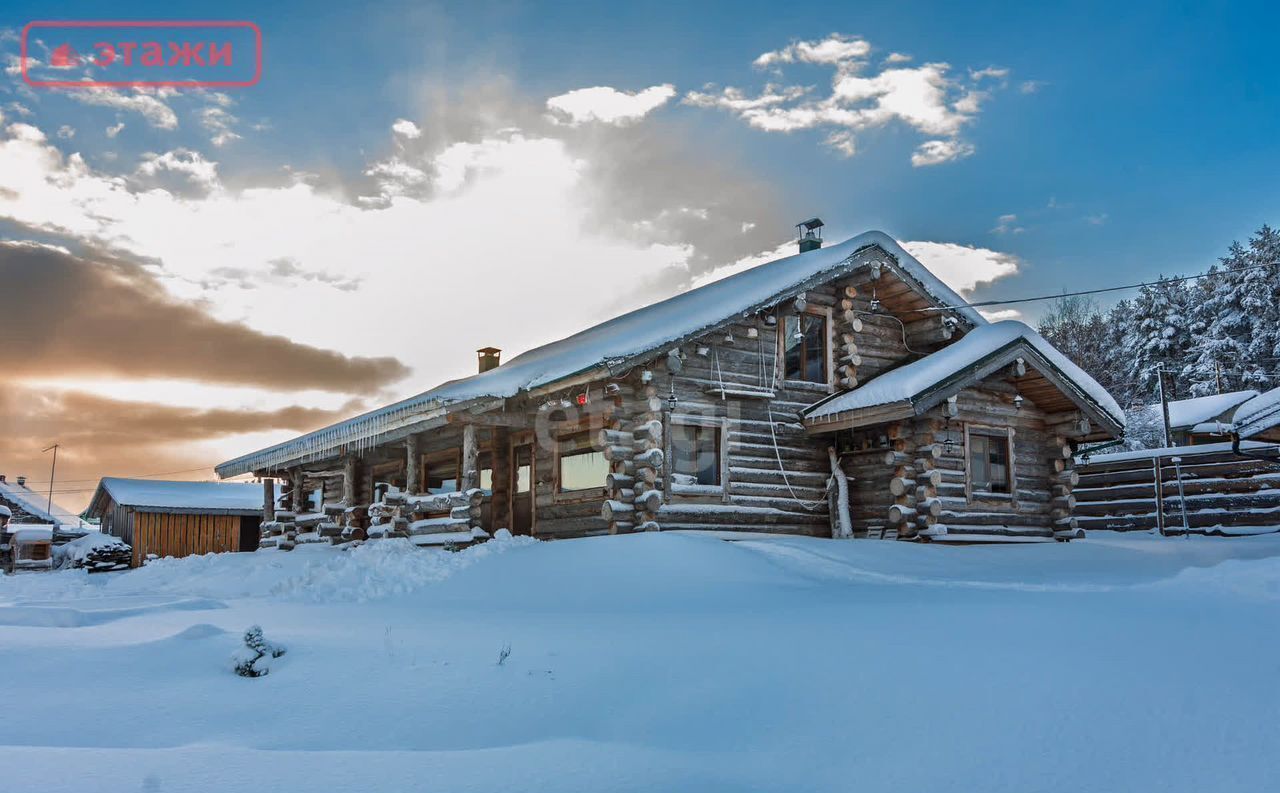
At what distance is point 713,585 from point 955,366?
7599mm

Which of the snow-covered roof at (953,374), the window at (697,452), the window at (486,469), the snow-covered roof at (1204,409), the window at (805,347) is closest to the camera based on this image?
the snow-covered roof at (953,374)

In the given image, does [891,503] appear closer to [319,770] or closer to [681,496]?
[681,496]

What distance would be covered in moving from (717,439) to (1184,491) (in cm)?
1283

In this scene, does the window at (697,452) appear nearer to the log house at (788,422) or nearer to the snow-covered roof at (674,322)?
the log house at (788,422)

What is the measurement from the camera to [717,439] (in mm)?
16266

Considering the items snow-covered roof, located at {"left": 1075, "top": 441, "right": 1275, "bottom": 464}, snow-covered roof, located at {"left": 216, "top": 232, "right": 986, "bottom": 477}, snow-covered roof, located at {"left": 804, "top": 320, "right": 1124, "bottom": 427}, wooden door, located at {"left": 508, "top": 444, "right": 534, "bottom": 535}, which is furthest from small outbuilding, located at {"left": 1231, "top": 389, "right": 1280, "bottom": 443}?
wooden door, located at {"left": 508, "top": 444, "right": 534, "bottom": 535}

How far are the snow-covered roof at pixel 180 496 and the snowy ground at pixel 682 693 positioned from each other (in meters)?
29.0

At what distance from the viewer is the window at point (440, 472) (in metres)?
21.9

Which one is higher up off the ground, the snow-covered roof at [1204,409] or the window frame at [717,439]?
the snow-covered roof at [1204,409]

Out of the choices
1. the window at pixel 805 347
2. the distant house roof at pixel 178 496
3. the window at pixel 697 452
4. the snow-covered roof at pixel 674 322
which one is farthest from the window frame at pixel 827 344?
the distant house roof at pixel 178 496

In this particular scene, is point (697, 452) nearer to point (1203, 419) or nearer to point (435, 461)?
point (435, 461)

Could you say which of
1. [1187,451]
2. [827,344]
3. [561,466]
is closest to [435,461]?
[561,466]

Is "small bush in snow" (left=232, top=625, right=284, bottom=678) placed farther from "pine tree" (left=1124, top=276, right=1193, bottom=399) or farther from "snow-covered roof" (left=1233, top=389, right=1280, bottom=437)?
"pine tree" (left=1124, top=276, right=1193, bottom=399)

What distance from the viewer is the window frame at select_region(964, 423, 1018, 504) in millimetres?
16734
